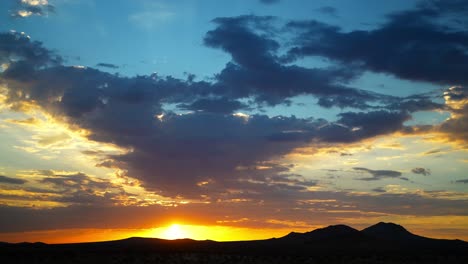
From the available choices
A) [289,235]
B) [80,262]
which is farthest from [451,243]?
[80,262]

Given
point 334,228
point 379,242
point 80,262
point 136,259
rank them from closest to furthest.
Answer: point 80,262 → point 136,259 → point 379,242 → point 334,228

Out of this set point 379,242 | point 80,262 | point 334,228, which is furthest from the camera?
point 334,228

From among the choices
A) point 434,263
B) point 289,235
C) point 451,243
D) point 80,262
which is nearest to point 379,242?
point 451,243

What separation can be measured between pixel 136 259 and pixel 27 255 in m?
17.0

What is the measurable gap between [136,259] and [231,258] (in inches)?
582

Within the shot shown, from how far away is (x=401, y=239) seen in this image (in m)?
192

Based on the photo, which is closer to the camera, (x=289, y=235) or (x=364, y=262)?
(x=364, y=262)

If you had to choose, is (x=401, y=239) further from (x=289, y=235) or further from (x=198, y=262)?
(x=198, y=262)

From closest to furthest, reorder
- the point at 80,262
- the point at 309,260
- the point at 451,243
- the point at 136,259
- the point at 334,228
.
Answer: the point at 80,262 → the point at 136,259 → the point at 309,260 → the point at 451,243 → the point at 334,228

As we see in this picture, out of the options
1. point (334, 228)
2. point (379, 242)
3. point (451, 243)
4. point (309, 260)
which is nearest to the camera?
point (309, 260)

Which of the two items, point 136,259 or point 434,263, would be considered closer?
point 136,259

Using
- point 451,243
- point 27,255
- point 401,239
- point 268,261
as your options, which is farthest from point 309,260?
point 401,239

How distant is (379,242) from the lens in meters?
148

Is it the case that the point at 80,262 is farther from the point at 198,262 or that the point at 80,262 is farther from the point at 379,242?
the point at 379,242
